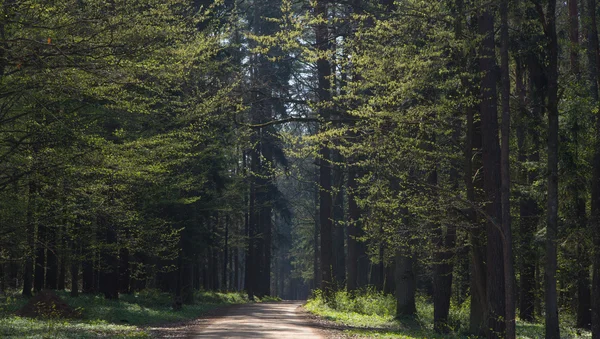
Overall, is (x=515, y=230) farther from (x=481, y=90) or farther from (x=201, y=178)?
(x=201, y=178)

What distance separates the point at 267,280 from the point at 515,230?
4367cm

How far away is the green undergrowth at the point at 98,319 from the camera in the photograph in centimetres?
1483

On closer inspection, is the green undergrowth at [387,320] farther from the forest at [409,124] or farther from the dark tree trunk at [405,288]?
the forest at [409,124]

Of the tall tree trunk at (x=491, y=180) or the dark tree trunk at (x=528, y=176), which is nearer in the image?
the tall tree trunk at (x=491, y=180)

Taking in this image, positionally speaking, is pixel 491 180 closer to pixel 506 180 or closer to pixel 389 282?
pixel 506 180

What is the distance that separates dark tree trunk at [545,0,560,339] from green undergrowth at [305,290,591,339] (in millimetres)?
2834

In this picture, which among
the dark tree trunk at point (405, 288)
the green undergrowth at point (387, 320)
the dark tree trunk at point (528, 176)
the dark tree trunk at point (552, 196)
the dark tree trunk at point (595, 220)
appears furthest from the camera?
the dark tree trunk at point (405, 288)

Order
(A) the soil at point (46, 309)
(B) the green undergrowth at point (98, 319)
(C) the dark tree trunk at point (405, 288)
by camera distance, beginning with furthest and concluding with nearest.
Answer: (C) the dark tree trunk at point (405, 288)
(A) the soil at point (46, 309)
(B) the green undergrowth at point (98, 319)

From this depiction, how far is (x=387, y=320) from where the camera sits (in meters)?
22.3

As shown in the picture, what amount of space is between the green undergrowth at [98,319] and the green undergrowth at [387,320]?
5983 millimetres

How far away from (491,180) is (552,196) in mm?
1429

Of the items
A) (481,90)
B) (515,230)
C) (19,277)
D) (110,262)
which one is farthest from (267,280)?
(481,90)

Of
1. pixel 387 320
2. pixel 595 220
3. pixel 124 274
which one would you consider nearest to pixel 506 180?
pixel 595 220

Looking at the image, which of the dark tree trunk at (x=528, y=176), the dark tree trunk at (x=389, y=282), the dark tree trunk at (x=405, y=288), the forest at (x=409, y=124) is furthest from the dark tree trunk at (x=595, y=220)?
the dark tree trunk at (x=389, y=282)
